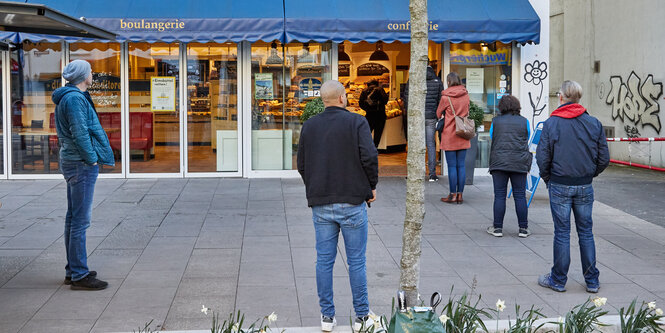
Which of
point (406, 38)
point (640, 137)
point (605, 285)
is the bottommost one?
point (605, 285)

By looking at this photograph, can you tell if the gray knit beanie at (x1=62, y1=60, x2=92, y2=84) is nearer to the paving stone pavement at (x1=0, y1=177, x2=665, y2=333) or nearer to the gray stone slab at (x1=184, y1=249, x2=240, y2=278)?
the paving stone pavement at (x1=0, y1=177, x2=665, y2=333)

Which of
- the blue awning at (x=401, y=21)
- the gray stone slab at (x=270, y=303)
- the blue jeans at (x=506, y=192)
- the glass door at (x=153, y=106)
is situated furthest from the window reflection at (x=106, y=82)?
the gray stone slab at (x=270, y=303)

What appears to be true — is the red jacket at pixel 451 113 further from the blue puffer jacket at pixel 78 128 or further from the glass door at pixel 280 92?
the blue puffer jacket at pixel 78 128

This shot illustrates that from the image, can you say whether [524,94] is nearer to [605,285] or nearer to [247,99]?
[247,99]

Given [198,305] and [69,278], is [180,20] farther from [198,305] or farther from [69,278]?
[198,305]

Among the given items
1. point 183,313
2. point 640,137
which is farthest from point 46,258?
point 640,137

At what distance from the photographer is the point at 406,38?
12180 millimetres

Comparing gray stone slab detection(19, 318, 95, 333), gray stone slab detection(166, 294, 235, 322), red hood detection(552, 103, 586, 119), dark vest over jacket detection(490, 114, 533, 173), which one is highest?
red hood detection(552, 103, 586, 119)

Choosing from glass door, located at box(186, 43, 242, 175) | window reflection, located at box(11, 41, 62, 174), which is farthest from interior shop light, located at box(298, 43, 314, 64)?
window reflection, located at box(11, 41, 62, 174)

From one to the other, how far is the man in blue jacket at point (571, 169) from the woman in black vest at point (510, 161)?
1.96 m

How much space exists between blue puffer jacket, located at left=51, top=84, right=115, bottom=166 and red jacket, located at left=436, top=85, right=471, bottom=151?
5743 millimetres

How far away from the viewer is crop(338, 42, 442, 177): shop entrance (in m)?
16.9

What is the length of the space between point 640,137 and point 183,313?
45.8 ft

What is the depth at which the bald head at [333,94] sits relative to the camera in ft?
17.3
